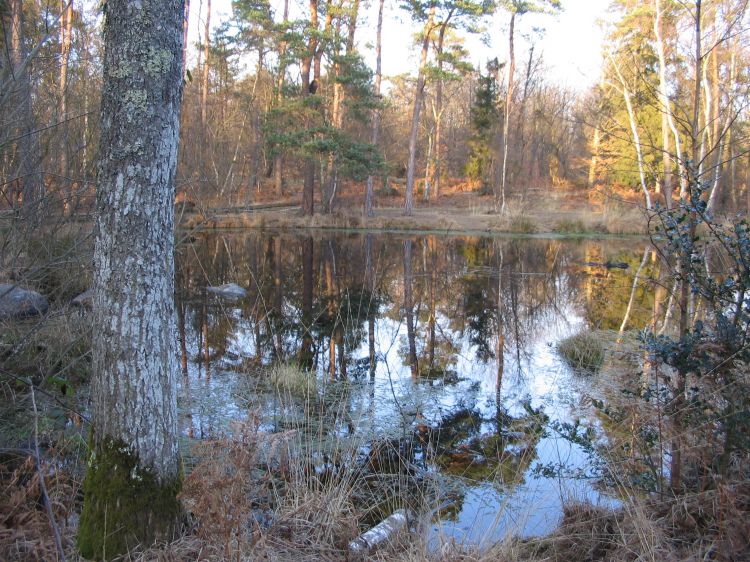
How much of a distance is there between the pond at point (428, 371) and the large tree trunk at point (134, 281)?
1.52ft

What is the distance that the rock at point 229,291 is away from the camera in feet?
38.6

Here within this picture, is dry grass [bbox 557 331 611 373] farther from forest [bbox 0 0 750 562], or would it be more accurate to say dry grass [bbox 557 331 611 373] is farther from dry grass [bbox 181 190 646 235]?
dry grass [bbox 181 190 646 235]

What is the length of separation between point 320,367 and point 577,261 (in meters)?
12.4

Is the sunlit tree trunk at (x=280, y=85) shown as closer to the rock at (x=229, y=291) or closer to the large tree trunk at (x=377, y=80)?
the large tree trunk at (x=377, y=80)

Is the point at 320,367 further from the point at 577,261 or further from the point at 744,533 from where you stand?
the point at 577,261

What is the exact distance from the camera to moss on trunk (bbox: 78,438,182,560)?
2.72 meters

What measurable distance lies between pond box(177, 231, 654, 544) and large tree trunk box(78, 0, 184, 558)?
463 mm

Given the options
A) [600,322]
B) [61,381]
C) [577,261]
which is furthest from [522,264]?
[61,381]

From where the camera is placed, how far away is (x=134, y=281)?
2.68 metres

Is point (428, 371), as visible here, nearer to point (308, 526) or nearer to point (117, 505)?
point (308, 526)

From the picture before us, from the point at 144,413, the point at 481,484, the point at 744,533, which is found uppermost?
the point at 144,413

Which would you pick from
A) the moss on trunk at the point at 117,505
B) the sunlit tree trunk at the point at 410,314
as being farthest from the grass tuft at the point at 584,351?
the moss on trunk at the point at 117,505

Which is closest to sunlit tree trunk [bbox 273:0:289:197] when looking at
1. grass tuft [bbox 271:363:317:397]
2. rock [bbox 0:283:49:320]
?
rock [bbox 0:283:49:320]

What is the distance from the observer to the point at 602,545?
3.50 m
